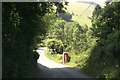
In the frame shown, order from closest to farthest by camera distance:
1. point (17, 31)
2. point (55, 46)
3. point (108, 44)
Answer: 1. point (17, 31)
2. point (108, 44)
3. point (55, 46)

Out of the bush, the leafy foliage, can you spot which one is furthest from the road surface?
the bush

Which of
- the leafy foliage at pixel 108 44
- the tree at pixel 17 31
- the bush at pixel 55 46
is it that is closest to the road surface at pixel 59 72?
the leafy foliage at pixel 108 44

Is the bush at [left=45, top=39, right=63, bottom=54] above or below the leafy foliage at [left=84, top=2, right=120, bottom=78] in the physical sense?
below

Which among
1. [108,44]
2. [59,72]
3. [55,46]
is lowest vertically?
[55,46]

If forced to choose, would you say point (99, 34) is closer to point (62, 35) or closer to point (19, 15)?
point (19, 15)

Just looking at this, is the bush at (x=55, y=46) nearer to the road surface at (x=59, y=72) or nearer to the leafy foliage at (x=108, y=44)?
the road surface at (x=59, y=72)

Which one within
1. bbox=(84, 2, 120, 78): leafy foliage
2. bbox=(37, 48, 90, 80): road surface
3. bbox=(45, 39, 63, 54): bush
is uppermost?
bbox=(84, 2, 120, 78): leafy foliage

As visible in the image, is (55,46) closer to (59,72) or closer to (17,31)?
(59,72)

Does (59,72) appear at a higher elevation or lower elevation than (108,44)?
lower

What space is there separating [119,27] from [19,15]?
978 centimetres

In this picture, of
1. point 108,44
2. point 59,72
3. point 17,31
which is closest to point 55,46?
point 59,72

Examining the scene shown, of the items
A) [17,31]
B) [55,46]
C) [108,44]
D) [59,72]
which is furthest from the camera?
[55,46]

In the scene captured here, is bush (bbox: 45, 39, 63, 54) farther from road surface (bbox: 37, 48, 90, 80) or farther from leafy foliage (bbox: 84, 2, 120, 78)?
leafy foliage (bbox: 84, 2, 120, 78)

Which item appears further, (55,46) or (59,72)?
(55,46)
